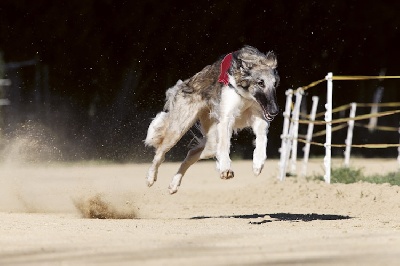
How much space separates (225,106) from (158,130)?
4.55 ft

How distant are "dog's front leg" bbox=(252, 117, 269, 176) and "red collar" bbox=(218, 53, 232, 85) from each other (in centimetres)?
51

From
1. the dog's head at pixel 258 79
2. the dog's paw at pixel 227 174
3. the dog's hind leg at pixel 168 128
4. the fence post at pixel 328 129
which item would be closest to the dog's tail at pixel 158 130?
the dog's hind leg at pixel 168 128

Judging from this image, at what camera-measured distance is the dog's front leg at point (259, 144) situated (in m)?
9.80

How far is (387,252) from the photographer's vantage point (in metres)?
6.88

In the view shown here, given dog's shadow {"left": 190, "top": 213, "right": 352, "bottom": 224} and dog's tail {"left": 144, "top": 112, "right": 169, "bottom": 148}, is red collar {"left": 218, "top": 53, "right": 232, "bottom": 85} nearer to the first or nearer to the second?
dog's tail {"left": 144, "top": 112, "right": 169, "bottom": 148}

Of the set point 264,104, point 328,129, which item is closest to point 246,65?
point 264,104

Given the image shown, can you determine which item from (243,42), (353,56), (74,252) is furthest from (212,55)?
(74,252)

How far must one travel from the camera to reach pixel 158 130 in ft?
37.0

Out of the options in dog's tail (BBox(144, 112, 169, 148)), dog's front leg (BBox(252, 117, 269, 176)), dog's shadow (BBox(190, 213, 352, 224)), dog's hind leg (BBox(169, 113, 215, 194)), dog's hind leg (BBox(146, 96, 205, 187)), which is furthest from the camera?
dog's tail (BBox(144, 112, 169, 148))

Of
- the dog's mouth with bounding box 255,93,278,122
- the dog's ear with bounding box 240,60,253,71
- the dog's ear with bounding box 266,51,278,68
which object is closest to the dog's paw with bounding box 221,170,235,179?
the dog's mouth with bounding box 255,93,278,122

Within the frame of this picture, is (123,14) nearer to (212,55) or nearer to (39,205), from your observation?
(212,55)

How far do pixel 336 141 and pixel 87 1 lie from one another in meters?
6.67

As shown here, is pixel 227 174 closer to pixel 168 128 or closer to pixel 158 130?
pixel 168 128

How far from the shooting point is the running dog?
33.0ft
